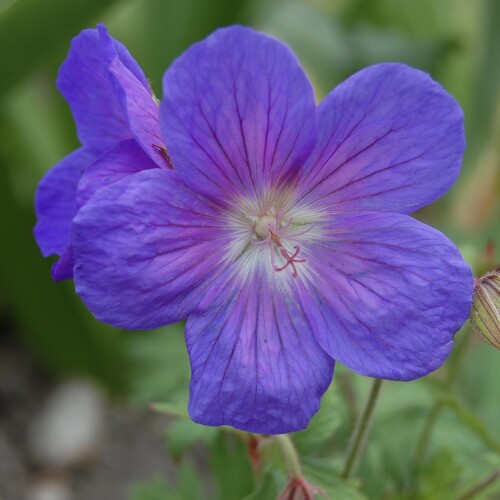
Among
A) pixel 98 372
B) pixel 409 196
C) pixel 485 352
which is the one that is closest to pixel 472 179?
pixel 485 352

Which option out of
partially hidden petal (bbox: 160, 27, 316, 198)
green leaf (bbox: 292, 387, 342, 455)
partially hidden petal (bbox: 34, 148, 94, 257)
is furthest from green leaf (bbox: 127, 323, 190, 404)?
partially hidden petal (bbox: 160, 27, 316, 198)

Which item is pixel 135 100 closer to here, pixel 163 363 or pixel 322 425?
pixel 322 425

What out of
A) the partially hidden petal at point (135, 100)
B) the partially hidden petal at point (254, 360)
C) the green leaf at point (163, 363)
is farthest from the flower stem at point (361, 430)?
the green leaf at point (163, 363)

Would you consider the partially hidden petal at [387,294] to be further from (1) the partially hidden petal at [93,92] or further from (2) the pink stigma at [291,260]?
(1) the partially hidden petal at [93,92]

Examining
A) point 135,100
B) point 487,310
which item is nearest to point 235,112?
point 135,100

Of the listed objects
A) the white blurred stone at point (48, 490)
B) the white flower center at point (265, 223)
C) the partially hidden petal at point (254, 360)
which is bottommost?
the white blurred stone at point (48, 490)
